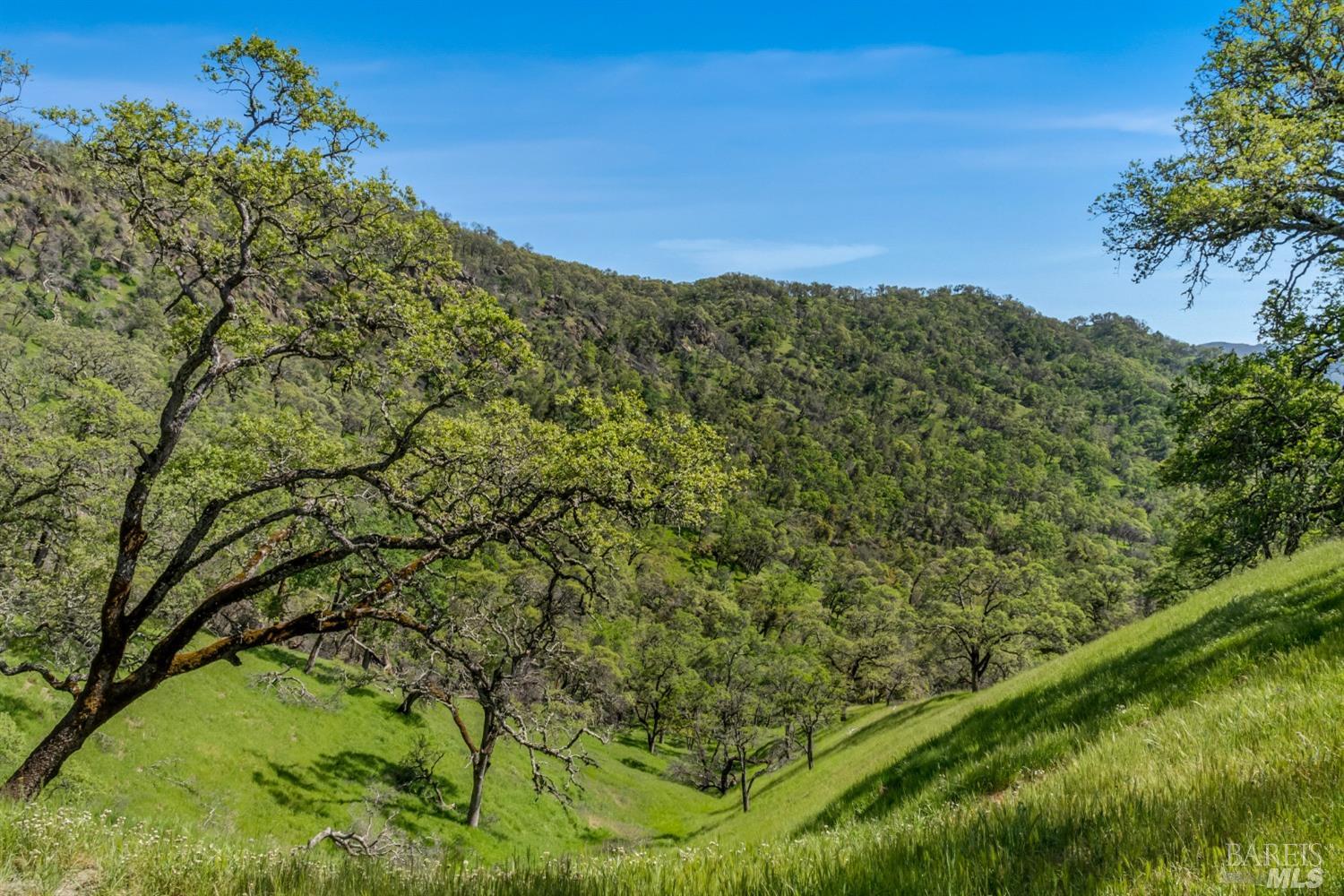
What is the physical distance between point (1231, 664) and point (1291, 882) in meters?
7.86

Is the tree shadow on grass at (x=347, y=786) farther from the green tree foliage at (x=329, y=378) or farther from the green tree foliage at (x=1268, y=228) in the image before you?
the green tree foliage at (x=1268, y=228)

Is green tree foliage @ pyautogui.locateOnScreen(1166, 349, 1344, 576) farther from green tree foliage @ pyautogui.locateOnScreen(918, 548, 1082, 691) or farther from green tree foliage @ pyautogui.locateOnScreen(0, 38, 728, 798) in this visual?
green tree foliage @ pyautogui.locateOnScreen(918, 548, 1082, 691)

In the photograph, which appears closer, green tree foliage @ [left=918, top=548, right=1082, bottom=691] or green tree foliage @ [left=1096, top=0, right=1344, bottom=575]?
green tree foliage @ [left=1096, top=0, right=1344, bottom=575]

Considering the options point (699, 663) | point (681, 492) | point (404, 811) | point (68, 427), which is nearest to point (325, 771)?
point (404, 811)

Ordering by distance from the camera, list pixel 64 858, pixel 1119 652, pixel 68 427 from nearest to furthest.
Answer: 1. pixel 64 858
2. pixel 1119 652
3. pixel 68 427

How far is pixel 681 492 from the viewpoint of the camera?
12008 mm

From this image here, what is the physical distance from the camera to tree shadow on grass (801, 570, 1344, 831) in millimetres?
8367

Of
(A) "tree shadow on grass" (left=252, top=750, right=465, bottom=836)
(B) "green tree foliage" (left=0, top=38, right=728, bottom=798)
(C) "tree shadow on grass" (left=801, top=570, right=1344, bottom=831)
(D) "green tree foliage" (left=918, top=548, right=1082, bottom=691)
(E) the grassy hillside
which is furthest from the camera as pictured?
(D) "green tree foliage" (left=918, top=548, right=1082, bottom=691)

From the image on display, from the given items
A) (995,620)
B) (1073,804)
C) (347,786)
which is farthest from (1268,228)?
(995,620)

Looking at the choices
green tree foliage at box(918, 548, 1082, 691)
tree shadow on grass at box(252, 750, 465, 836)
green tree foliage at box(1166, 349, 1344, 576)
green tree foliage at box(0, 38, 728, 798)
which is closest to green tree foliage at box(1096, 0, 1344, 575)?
green tree foliage at box(1166, 349, 1344, 576)

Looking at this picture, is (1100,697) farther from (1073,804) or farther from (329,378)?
(329,378)

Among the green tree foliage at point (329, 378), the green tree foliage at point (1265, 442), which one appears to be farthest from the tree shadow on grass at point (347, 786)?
the green tree foliage at point (1265, 442)

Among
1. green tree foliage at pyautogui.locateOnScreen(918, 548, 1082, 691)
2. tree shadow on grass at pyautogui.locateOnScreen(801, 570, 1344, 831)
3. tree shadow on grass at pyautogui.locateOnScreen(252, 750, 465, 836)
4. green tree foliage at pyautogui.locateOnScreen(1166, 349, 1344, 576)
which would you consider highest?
green tree foliage at pyautogui.locateOnScreen(1166, 349, 1344, 576)

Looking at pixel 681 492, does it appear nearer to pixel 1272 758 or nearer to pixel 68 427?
pixel 1272 758
